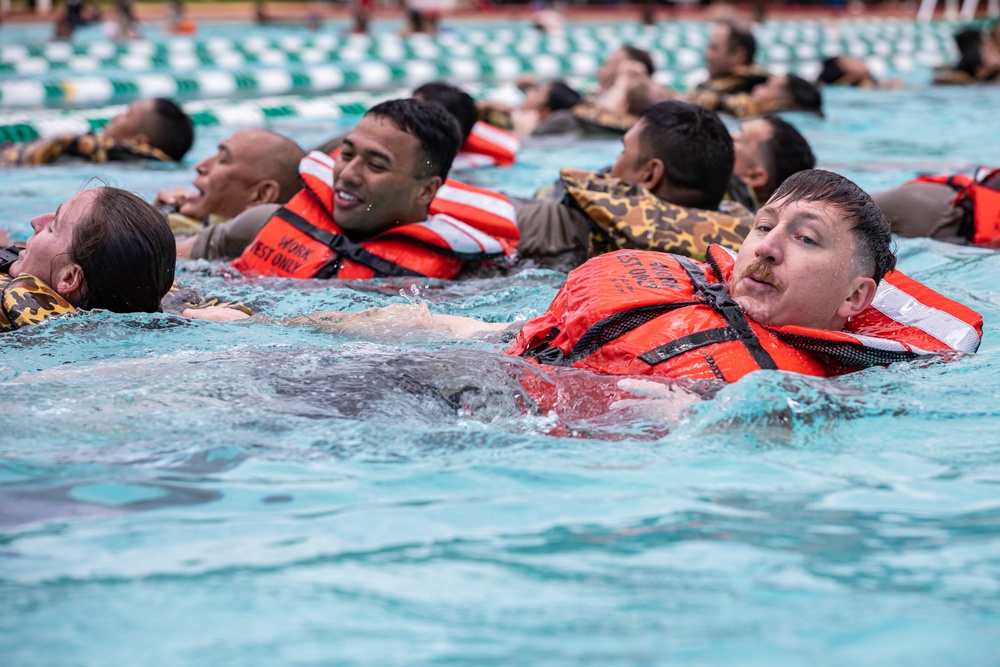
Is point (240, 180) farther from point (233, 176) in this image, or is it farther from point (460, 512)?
point (460, 512)

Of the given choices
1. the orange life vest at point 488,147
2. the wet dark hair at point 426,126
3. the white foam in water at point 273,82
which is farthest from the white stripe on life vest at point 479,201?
the white foam in water at point 273,82

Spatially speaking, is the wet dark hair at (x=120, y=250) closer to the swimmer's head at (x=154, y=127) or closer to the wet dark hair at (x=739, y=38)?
the swimmer's head at (x=154, y=127)

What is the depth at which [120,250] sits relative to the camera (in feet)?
12.9

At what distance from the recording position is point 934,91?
14.4 metres

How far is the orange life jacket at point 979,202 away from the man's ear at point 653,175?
1825mm

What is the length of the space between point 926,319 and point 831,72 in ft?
38.6

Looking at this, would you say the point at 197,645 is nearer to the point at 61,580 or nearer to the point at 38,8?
the point at 61,580

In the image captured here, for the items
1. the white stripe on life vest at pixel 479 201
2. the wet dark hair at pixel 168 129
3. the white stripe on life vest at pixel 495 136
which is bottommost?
the wet dark hair at pixel 168 129

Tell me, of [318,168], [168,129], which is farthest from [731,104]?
[318,168]

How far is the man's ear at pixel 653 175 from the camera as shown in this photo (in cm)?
560

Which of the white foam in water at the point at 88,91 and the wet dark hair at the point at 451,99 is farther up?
the wet dark hair at the point at 451,99

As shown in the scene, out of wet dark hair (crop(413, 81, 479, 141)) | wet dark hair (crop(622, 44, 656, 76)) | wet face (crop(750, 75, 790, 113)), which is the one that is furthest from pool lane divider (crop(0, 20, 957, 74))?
wet dark hair (crop(413, 81, 479, 141))

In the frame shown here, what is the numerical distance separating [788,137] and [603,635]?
→ 4.85 m

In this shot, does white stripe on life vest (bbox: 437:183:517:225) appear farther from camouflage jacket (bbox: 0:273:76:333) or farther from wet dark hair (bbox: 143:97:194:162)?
wet dark hair (bbox: 143:97:194:162)
